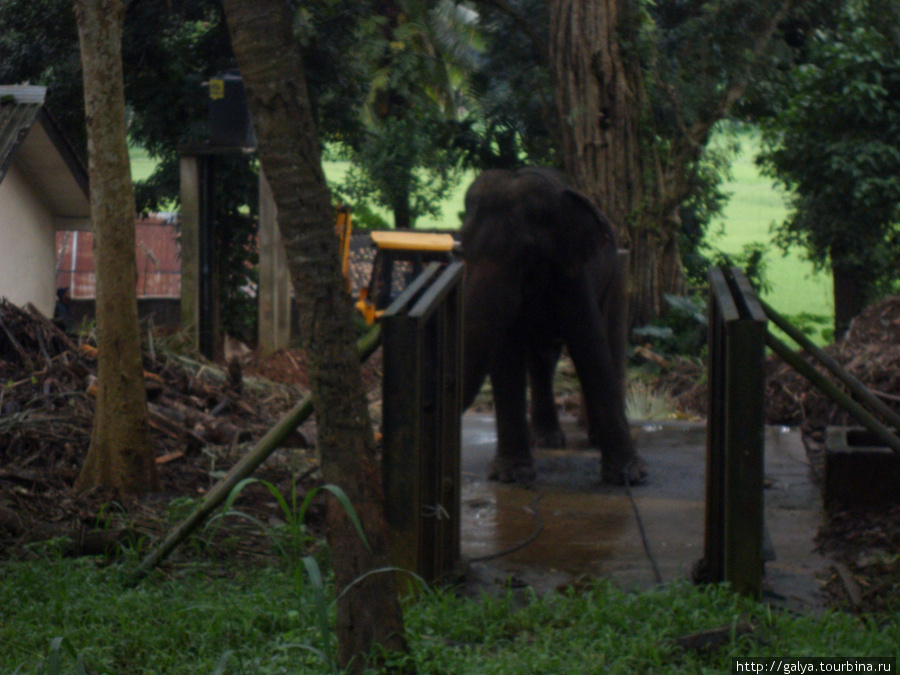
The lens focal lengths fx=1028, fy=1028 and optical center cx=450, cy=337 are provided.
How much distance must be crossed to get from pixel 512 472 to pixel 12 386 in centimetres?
364

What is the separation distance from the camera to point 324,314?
9.96ft

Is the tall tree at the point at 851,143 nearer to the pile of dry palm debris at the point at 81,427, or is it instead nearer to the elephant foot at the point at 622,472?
the elephant foot at the point at 622,472

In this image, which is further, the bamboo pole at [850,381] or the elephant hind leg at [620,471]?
the elephant hind leg at [620,471]

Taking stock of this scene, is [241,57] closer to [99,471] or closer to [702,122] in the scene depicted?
[99,471]

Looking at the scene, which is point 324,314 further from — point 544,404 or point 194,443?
point 544,404

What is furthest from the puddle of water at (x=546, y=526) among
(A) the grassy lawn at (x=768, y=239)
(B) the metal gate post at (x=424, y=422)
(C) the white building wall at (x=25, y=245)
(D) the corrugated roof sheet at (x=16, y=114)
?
(A) the grassy lawn at (x=768, y=239)

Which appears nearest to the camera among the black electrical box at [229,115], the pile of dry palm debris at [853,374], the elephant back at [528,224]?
the elephant back at [528,224]

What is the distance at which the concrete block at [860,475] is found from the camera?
5.55 m

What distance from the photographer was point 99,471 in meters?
5.89

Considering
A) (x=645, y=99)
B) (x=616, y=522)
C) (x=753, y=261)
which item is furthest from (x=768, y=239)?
(x=616, y=522)

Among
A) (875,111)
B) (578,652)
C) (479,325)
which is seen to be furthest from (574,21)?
(578,652)

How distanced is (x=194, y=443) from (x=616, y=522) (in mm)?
3116

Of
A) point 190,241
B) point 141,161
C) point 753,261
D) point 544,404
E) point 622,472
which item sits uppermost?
point 141,161

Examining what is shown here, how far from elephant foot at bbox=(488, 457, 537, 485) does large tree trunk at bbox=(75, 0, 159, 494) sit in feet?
7.37
